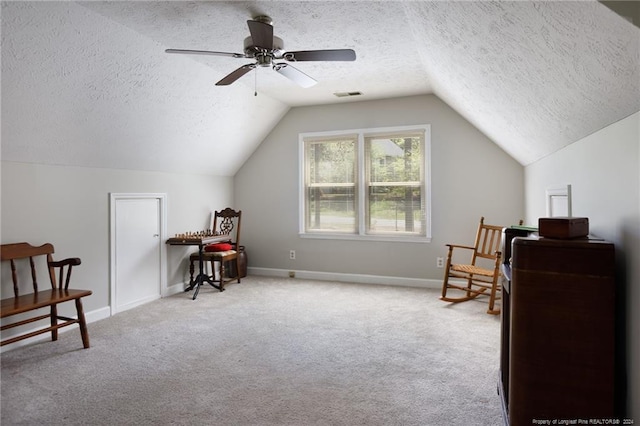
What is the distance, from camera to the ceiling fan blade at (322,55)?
272 centimetres

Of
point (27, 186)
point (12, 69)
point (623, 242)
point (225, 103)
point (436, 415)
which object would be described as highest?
point (225, 103)

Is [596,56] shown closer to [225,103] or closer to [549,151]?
[549,151]

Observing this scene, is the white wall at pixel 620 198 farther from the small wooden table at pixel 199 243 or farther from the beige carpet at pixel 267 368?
the small wooden table at pixel 199 243

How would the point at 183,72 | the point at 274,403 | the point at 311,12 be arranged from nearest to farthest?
the point at 274,403 < the point at 311,12 < the point at 183,72

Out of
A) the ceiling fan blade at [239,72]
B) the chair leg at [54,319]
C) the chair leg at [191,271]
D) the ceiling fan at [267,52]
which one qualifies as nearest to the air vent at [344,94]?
the ceiling fan at [267,52]

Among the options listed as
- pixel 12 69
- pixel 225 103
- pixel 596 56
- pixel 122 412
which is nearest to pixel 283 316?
pixel 122 412

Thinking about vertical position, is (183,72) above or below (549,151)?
above

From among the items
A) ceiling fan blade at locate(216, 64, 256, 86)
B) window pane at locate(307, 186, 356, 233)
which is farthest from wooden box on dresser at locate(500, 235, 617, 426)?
window pane at locate(307, 186, 356, 233)

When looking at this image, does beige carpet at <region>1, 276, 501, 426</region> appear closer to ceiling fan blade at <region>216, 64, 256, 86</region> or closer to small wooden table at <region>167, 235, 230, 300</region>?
small wooden table at <region>167, 235, 230, 300</region>

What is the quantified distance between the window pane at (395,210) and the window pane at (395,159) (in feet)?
0.48

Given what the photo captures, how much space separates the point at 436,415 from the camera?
2.20m

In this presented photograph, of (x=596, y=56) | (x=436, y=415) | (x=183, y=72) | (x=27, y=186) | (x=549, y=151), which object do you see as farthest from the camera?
(x=183, y=72)

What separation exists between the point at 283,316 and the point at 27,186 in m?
2.55

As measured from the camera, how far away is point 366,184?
217 inches
